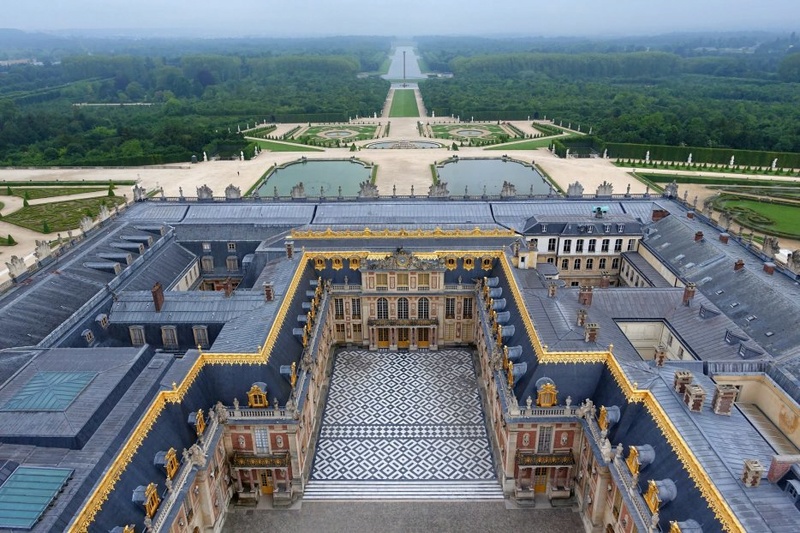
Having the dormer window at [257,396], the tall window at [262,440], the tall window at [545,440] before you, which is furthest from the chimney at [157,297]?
the tall window at [545,440]

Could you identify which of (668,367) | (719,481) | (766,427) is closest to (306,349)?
(668,367)

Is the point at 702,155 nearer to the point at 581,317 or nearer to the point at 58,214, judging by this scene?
the point at 581,317

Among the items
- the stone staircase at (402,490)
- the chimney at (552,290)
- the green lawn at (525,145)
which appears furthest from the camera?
the green lawn at (525,145)

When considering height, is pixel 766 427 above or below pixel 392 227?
below

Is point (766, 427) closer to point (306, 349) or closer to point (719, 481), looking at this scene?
point (719, 481)

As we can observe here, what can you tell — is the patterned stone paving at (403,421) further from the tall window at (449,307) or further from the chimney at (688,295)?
the chimney at (688,295)

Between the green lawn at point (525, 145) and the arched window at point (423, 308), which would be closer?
the arched window at point (423, 308)

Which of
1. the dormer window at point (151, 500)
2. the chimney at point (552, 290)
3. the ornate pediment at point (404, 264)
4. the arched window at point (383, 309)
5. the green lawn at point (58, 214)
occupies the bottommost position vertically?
Result: the green lawn at point (58, 214)
